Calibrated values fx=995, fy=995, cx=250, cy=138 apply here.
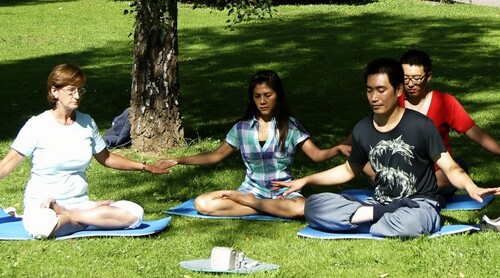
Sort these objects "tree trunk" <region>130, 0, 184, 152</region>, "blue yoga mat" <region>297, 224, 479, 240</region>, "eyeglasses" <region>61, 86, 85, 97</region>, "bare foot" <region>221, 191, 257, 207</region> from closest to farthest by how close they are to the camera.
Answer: "blue yoga mat" <region>297, 224, 479, 240</region>, "eyeglasses" <region>61, 86, 85, 97</region>, "bare foot" <region>221, 191, 257, 207</region>, "tree trunk" <region>130, 0, 184, 152</region>

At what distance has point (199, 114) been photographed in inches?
495

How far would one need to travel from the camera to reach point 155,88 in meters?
10.0

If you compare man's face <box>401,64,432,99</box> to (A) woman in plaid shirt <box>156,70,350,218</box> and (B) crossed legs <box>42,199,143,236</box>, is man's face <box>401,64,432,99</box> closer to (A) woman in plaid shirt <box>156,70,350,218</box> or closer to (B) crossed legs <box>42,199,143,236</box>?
(A) woman in plaid shirt <box>156,70,350,218</box>

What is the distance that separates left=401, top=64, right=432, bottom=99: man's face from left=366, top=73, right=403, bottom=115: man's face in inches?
27.5

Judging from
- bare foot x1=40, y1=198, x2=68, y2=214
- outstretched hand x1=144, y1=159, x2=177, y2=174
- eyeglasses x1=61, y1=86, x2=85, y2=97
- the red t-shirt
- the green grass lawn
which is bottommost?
the green grass lawn

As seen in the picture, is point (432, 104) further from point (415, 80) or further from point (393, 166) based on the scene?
point (393, 166)

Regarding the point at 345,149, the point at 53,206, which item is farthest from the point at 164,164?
the point at 345,149

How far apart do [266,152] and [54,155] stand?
1657 mm

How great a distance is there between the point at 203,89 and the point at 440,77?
352 centimetres

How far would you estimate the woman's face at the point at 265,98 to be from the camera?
7.41 metres

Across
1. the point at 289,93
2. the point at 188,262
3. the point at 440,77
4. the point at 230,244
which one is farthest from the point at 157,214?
the point at 440,77

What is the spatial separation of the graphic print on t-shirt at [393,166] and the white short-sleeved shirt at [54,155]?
79.7 inches

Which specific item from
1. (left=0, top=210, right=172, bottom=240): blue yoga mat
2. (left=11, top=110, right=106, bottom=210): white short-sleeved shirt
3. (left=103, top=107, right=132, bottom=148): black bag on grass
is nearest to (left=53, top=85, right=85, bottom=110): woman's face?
(left=11, top=110, right=106, bottom=210): white short-sleeved shirt

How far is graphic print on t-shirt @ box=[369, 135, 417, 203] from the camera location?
21.8 ft
